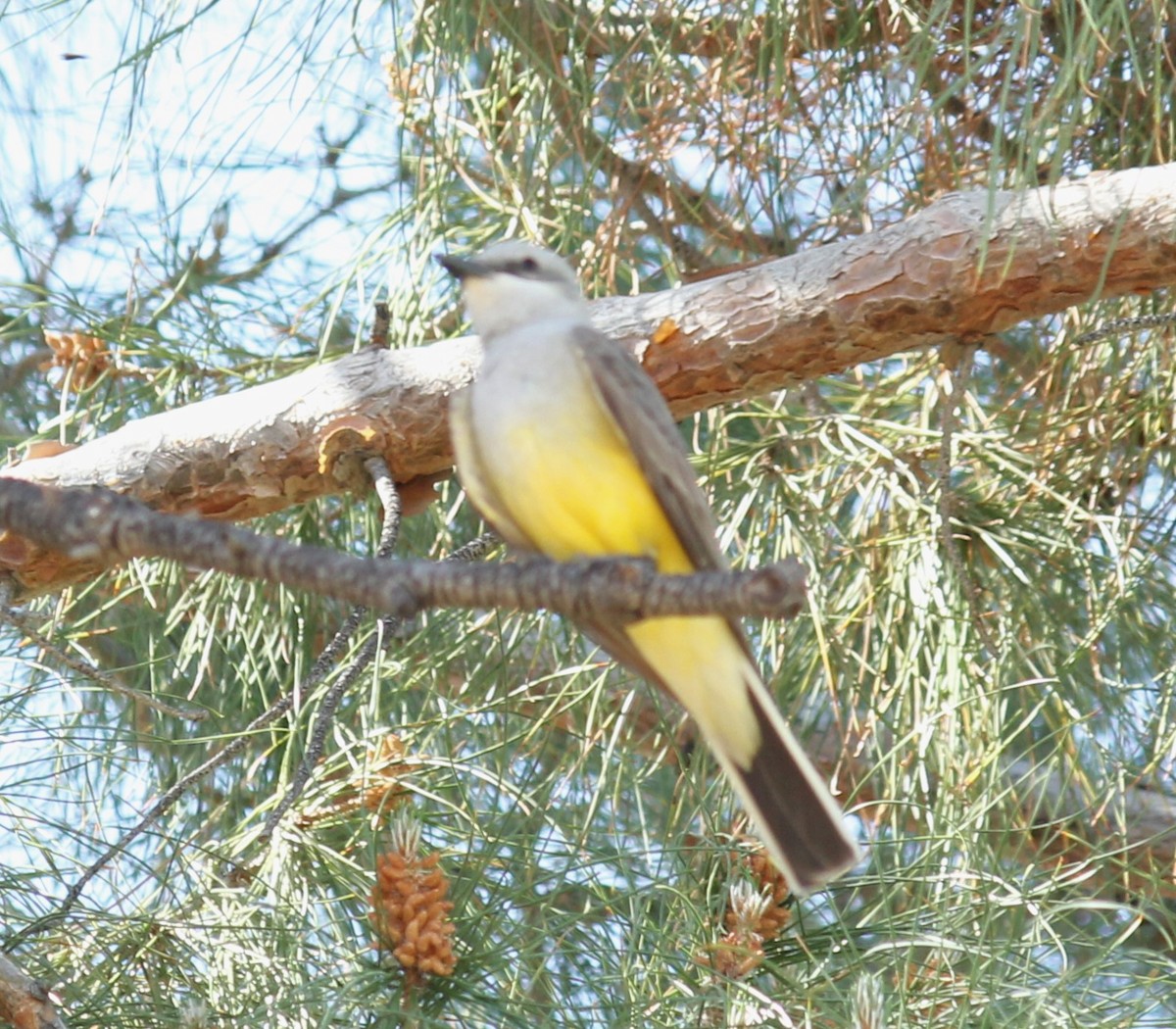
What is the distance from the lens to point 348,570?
1398 mm

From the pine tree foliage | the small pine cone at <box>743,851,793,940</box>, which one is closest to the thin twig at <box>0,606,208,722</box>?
the pine tree foliage

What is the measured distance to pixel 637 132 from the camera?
285cm

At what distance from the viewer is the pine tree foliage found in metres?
2.10

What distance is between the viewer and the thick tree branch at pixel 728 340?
2131 millimetres

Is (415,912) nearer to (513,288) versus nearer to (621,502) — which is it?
(621,502)

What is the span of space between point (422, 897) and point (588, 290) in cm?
135

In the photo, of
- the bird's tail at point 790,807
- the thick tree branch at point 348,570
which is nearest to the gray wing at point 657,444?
the bird's tail at point 790,807

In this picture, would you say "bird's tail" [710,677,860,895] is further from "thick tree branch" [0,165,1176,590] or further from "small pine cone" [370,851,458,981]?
"thick tree branch" [0,165,1176,590]

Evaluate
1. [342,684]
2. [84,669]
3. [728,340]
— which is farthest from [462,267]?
[84,669]

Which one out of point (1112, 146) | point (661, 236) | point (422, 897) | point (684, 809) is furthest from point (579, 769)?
point (1112, 146)

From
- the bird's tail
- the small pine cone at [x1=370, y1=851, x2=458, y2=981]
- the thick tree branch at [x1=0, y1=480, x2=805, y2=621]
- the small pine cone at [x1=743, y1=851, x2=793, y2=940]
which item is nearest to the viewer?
the thick tree branch at [x1=0, y1=480, x2=805, y2=621]

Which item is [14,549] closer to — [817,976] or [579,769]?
[579,769]

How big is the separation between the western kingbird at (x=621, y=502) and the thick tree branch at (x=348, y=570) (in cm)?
41

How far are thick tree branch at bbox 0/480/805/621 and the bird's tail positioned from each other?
0.45 metres
